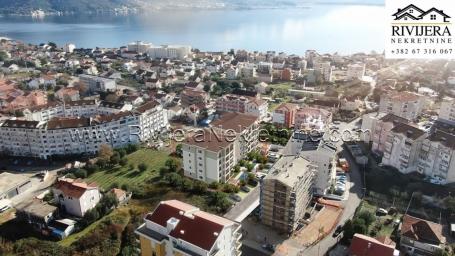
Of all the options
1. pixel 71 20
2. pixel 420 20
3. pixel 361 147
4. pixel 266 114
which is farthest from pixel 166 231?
pixel 71 20

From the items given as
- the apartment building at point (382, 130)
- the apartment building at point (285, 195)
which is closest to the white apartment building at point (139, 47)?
the apartment building at point (382, 130)

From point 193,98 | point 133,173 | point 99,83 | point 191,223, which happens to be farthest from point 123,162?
point 99,83

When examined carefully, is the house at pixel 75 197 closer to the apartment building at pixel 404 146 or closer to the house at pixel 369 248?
the house at pixel 369 248

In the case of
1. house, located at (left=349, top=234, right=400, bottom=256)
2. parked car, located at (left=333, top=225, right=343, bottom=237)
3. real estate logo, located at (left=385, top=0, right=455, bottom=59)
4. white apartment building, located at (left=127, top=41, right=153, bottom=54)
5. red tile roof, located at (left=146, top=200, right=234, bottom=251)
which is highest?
real estate logo, located at (left=385, top=0, right=455, bottom=59)

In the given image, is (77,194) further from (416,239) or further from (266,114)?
(266,114)

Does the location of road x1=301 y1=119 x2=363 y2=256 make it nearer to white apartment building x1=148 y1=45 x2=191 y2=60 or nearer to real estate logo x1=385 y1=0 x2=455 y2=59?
real estate logo x1=385 y1=0 x2=455 y2=59

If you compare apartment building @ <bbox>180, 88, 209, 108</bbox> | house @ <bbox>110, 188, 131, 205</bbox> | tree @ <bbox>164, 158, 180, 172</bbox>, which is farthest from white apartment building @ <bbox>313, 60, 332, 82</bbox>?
house @ <bbox>110, 188, 131, 205</bbox>

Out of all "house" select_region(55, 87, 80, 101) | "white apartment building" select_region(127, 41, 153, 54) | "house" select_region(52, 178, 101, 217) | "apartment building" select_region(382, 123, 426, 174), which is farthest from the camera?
"white apartment building" select_region(127, 41, 153, 54)
